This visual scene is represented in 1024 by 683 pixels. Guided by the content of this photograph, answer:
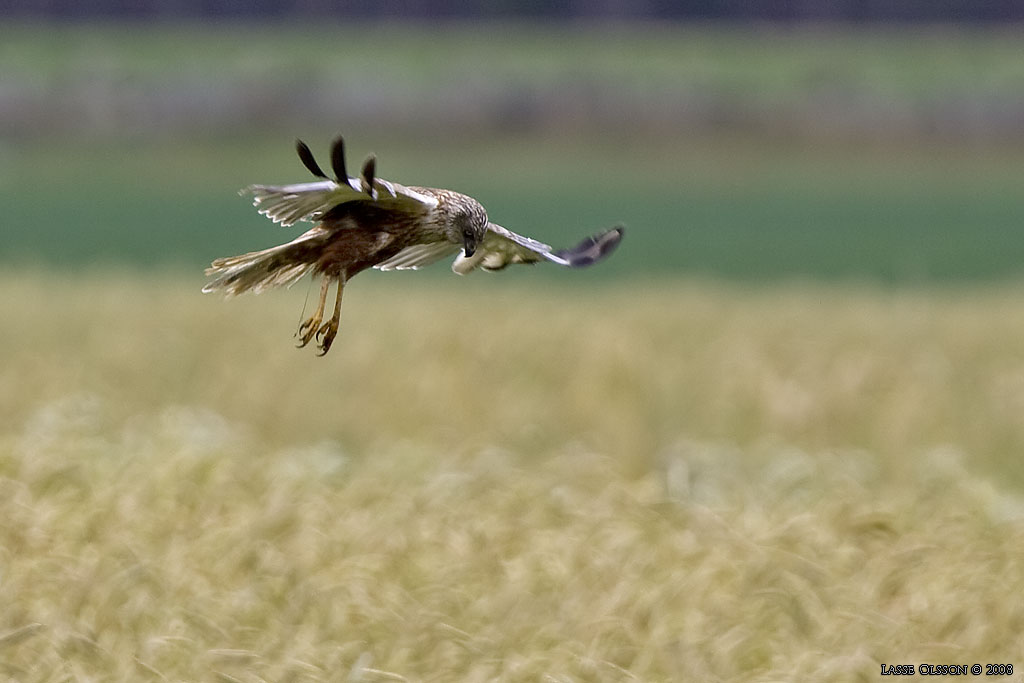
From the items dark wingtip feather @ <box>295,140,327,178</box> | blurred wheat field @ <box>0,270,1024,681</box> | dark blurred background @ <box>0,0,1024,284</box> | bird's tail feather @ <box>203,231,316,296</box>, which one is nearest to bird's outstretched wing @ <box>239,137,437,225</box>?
dark wingtip feather @ <box>295,140,327,178</box>

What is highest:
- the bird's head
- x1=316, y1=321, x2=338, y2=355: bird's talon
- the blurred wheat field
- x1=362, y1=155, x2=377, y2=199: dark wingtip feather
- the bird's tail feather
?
x1=362, y1=155, x2=377, y2=199: dark wingtip feather

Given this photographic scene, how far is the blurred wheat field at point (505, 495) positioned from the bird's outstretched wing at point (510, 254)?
122 cm

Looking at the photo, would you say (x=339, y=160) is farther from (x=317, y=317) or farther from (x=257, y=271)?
(x=257, y=271)

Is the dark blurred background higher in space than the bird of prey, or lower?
higher

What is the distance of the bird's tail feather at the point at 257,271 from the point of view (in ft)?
12.9

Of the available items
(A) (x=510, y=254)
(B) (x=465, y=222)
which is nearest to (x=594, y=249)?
(A) (x=510, y=254)

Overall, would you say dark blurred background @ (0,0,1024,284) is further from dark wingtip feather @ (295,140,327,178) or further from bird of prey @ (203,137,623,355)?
dark wingtip feather @ (295,140,327,178)

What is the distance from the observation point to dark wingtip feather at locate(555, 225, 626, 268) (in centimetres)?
467

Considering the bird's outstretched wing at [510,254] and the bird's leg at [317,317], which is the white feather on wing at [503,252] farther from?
the bird's leg at [317,317]

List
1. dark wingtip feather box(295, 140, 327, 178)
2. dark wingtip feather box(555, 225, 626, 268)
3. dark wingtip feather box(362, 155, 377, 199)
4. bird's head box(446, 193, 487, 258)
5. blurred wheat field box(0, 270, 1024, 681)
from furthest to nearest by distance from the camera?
blurred wheat field box(0, 270, 1024, 681) < dark wingtip feather box(555, 225, 626, 268) < bird's head box(446, 193, 487, 258) < dark wingtip feather box(295, 140, 327, 178) < dark wingtip feather box(362, 155, 377, 199)

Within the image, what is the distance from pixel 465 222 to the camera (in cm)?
398

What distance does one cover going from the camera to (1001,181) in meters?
40.0

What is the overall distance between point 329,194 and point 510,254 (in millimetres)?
863

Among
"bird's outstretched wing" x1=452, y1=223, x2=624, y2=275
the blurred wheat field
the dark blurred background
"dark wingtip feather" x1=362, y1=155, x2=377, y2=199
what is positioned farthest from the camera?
the dark blurred background
